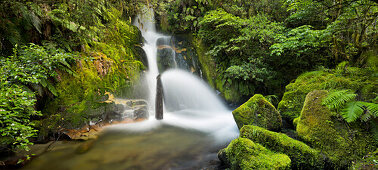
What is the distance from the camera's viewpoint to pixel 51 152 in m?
3.51

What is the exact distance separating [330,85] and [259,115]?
7.57 ft

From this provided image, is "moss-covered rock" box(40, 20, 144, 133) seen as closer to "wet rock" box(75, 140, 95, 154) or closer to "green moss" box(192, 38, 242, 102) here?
"wet rock" box(75, 140, 95, 154)

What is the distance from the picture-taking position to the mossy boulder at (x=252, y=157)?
2.68 m

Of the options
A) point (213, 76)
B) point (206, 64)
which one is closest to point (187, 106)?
point (213, 76)

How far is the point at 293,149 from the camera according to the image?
119 inches

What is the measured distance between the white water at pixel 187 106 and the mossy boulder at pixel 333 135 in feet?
7.21

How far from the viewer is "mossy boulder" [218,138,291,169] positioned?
8.80 ft

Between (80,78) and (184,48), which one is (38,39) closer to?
(80,78)

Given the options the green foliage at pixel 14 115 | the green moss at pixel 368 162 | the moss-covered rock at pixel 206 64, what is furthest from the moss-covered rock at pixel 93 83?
the green moss at pixel 368 162

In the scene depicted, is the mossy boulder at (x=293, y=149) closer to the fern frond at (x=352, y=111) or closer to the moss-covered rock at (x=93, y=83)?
the fern frond at (x=352, y=111)

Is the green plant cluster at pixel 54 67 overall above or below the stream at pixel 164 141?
above

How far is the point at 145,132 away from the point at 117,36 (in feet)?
16.2

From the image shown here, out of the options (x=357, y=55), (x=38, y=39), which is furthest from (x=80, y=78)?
(x=357, y=55)

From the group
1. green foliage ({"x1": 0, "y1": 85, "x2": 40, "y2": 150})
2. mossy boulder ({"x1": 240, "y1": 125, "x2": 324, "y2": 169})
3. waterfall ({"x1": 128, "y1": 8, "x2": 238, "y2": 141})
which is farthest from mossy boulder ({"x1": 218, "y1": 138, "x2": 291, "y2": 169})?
green foliage ({"x1": 0, "y1": 85, "x2": 40, "y2": 150})
